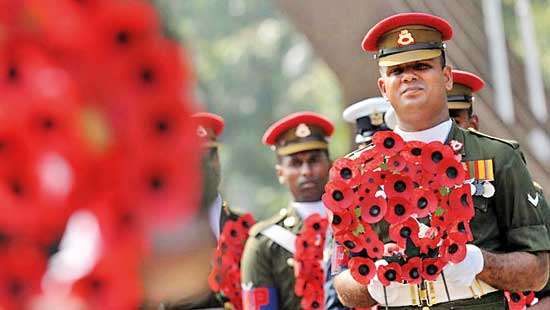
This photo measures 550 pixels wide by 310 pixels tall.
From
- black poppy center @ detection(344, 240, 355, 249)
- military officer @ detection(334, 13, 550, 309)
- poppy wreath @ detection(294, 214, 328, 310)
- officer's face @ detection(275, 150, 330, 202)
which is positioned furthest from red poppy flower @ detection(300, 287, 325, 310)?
black poppy center @ detection(344, 240, 355, 249)

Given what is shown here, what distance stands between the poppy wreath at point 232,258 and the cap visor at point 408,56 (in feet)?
8.14

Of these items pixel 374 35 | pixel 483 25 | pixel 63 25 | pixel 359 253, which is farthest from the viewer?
pixel 483 25

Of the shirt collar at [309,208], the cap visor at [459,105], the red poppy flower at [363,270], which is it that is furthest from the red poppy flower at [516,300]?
the shirt collar at [309,208]

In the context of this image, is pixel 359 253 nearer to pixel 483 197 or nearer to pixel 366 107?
pixel 483 197

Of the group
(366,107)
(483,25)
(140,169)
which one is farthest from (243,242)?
(140,169)

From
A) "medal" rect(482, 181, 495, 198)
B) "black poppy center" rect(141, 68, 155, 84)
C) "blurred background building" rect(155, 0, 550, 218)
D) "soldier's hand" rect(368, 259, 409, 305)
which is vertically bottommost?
"soldier's hand" rect(368, 259, 409, 305)

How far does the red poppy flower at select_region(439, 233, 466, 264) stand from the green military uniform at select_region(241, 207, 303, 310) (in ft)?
8.31

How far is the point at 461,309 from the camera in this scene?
3.07 metres

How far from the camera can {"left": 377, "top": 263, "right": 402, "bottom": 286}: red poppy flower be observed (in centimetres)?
296

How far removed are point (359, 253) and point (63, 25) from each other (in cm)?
227

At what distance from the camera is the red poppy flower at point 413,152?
297 cm

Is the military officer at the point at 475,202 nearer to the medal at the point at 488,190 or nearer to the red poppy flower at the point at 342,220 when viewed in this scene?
the medal at the point at 488,190

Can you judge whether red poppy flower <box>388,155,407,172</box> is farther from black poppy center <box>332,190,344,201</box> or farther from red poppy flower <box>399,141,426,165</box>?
black poppy center <box>332,190,344,201</box>

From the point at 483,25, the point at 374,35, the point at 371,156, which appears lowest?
the point at 371,156
